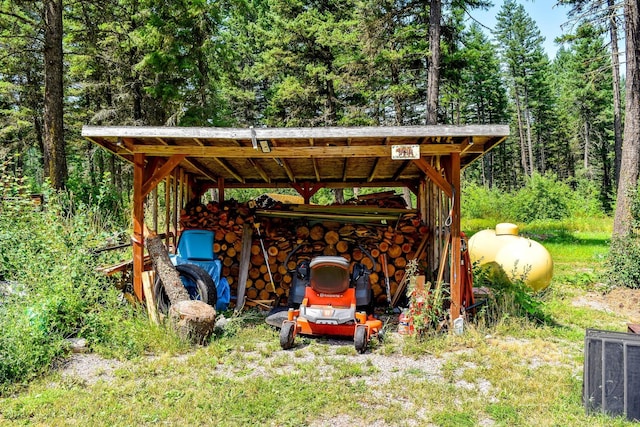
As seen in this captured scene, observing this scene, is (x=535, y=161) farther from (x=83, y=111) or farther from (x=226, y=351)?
(x=226, y=351)

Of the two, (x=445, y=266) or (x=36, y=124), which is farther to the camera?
(x=36, y=124)

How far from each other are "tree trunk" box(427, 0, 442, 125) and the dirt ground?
600 centimetres

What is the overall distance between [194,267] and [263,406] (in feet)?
11.5

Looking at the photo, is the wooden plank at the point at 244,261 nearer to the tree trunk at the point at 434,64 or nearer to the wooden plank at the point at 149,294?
the wooden plank at the point at 149,294

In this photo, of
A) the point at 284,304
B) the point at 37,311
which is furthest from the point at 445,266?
the point at 37,311

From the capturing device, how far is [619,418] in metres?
3.40

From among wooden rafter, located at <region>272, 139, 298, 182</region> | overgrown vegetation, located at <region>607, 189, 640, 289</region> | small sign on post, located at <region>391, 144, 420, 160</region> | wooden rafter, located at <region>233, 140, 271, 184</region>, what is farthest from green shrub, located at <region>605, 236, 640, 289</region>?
wooden rafter, located at <region>233, 140, 271, 184</region>

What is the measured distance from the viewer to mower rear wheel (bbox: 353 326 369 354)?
16.8 feet

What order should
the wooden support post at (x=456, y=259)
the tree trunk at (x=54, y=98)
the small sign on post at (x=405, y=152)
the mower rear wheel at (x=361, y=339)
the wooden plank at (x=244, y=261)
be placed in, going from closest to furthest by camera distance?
the mower rear wheel at (x=361, y=339) < the small sign on post at (x=405, y=152) < the wooden support post at (x=456, y=259) < the wooden plank at (x=244, y=261) < the tree trunk at (x=54, y=98)

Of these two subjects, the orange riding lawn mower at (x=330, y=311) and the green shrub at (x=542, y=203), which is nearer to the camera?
the orange riding lawn mower at (x=330, y=311)

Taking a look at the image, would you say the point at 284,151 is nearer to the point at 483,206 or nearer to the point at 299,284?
the point at 299,284

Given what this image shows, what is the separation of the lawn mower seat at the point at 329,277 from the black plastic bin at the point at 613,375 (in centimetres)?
273

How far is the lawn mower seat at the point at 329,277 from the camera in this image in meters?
5.69

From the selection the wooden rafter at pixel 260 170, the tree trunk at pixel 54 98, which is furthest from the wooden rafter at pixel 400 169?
the tree trunk at pixel 54 98
